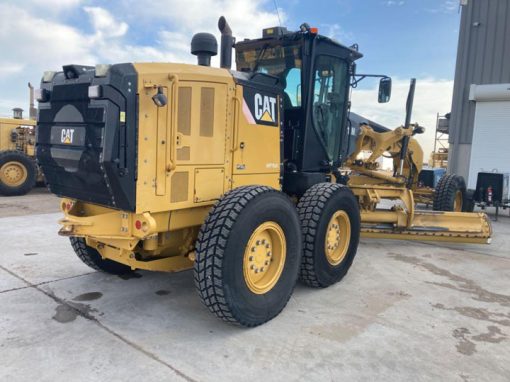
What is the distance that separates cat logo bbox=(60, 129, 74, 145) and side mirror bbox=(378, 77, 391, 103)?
3.96 meters

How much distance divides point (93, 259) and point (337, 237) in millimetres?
2656

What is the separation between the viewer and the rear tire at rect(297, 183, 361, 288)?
425cm

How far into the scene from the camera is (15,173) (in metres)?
11.4

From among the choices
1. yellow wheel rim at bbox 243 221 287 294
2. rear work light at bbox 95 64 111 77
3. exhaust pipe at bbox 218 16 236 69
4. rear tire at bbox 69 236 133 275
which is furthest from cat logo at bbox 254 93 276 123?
rear tire at bbox 69 236 133 275

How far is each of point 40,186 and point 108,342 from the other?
11.6 meters

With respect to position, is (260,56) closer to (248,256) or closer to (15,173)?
(248,256)

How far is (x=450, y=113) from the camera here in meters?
13.8

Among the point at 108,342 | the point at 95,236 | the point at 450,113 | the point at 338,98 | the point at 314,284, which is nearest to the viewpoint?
the point at 108,342

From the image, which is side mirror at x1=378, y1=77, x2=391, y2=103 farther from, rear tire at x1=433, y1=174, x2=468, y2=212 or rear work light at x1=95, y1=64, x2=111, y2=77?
rear work light at x1=95, y1=64, x2=111, y2=77

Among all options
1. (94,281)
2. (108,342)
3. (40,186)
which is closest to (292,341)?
(108,342)

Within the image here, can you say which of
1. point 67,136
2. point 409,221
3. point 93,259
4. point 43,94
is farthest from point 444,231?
point 43,94

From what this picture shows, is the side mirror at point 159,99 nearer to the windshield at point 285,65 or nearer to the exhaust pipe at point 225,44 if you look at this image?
the exhaust pipe at point 225,44

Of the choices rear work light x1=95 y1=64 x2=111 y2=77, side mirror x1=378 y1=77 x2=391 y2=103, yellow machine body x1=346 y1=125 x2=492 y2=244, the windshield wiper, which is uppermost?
the windshield wiper

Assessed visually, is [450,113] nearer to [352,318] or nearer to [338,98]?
[338,98]
